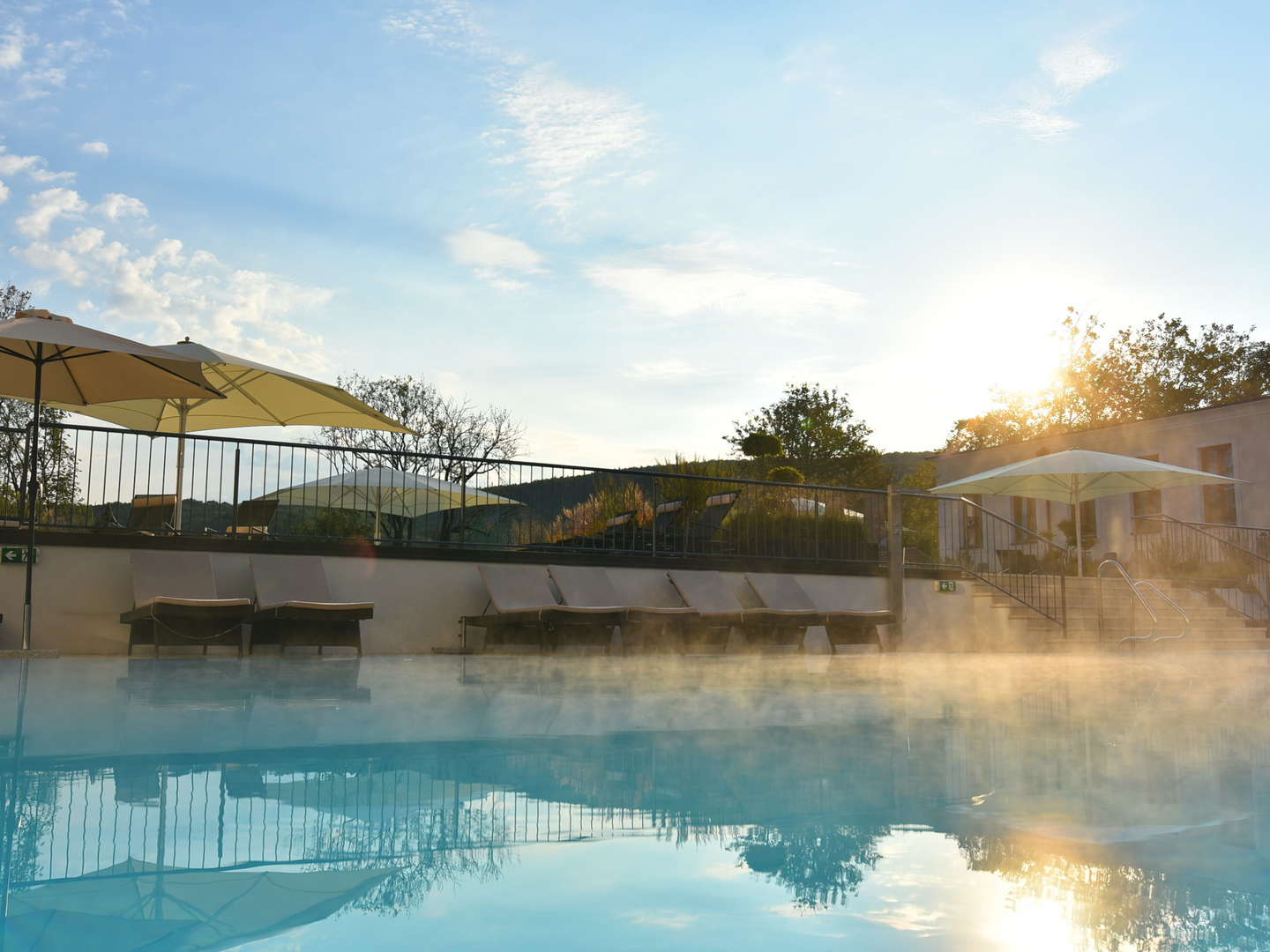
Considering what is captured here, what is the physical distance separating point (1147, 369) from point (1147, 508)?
71.5 ft

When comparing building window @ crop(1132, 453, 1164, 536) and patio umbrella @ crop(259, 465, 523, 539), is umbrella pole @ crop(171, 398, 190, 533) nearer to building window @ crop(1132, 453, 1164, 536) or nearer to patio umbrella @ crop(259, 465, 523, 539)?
patio umbrella @ crop(259, 465, 523, 539)

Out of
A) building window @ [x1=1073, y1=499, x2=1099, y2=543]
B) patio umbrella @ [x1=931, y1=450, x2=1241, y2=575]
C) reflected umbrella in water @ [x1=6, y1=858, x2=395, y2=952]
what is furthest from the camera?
building window @ [x1=1073, y1=499, x2=1099, y2=543]

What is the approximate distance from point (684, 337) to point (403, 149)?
7.25m

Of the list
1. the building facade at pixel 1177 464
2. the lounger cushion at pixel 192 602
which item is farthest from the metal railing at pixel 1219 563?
the lounger cushion at pixel 192 602

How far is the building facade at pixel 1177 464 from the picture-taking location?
2158 centimetres

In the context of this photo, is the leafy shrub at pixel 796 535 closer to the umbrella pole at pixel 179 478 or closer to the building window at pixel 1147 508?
the umbrella pole at pixel 179 478

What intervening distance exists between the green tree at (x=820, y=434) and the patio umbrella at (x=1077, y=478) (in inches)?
1098

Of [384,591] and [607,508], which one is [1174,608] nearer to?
[607,508]

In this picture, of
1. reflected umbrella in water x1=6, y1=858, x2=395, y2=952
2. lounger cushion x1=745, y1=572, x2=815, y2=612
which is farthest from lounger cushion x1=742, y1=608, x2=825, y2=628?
reflected umbrella in water x1=6, y1=858, x2=395, y2=952

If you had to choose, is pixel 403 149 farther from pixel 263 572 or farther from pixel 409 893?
pixel 409 893

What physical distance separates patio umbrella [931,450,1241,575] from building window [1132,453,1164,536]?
24.1 feet

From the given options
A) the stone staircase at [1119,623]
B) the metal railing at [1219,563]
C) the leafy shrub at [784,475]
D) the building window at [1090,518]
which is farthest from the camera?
the building window at [1090,518]

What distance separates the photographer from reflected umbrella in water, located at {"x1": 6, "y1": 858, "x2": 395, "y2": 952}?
69.5 inches

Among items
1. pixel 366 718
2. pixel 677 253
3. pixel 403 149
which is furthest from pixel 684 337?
pixel 366 718
